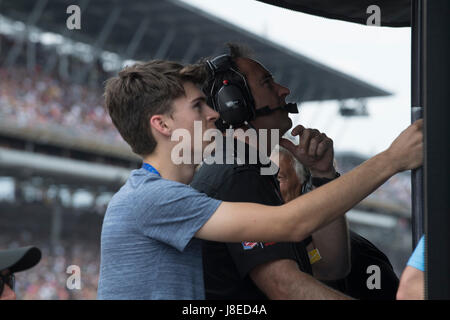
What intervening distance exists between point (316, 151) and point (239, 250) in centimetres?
43

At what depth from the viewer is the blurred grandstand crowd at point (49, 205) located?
44.0 feet

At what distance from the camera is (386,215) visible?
76.9 ft

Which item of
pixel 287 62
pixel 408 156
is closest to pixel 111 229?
pixel 408 156

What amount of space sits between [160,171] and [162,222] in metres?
0.17

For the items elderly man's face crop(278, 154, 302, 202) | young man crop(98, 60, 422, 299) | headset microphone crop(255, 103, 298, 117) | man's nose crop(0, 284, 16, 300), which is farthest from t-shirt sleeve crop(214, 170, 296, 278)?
elderly man's face crop(278, 154, 302, 202)

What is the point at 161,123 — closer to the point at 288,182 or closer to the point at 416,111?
the point at 416,111

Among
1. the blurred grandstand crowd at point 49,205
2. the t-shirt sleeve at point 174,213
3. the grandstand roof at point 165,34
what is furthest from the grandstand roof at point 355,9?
the grandstand roof at point 165,34

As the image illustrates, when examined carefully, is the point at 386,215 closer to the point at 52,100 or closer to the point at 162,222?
the point at 52,100

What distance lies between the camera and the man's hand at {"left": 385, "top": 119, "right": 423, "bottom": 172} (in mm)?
1100

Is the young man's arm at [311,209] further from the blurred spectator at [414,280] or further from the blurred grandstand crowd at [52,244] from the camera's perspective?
the blurred grandstand crowd at [52,244]

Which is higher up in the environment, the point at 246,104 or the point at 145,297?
the point at 246,104

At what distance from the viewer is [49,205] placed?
49.4 feet

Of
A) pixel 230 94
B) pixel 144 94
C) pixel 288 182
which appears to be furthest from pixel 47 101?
pixel 144 94
